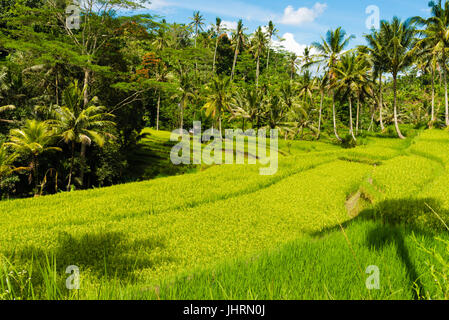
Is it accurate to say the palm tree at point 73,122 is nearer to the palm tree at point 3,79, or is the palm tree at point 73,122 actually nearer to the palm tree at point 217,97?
the palm tree at point 3,79

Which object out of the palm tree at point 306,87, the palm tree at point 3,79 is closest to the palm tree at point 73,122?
the palm tree at point 3,79

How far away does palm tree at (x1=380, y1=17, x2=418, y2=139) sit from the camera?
19781 millimetres

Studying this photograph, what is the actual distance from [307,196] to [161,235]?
16.0 feet

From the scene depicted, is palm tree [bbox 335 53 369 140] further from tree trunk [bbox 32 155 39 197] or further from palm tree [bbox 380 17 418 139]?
tree trunk [bbox 32 155 39 197]

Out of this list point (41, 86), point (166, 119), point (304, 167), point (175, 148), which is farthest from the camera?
point (166, 119)

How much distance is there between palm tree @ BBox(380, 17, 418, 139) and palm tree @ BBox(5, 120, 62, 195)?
23897 millimetres

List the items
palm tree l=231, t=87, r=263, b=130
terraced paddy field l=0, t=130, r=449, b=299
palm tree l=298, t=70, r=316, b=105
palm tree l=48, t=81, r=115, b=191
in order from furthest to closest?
1. palm tree l=298, t=70, r=316, b=105
2. palm tree l=231, t=87, r=263, b=130
3. palm tree l=48, t=81, r=115, b=191
4. terraced paddy field l=0, t=130, r=449, b=299

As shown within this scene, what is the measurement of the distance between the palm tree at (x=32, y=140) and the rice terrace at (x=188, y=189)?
79 millimetres

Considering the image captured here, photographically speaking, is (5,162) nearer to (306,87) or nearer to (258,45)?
(306,87)

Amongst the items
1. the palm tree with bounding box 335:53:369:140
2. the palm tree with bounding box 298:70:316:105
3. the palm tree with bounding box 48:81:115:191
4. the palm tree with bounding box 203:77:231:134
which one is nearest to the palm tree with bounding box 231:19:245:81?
the palm tree with bounding box 298:70:316:105

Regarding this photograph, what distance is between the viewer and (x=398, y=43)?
19.4 m
